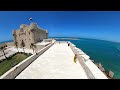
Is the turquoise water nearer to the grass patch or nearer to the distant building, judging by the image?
the distant building

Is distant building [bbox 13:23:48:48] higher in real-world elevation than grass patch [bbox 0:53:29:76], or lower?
higher

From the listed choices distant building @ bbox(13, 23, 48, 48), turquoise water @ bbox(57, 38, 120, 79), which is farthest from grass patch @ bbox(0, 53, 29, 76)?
turquoise water @ bbox(57, 38, 120, 79)

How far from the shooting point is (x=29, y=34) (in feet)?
124

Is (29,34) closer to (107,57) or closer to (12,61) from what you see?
(12,61)

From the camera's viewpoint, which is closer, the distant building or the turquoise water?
the turquoise water

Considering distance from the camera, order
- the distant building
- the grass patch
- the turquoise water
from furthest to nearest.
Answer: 1. the distant building
2. the turquoise water
3. the grass patch

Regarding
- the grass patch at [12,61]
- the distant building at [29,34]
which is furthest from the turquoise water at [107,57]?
the grass patch at [12,61]

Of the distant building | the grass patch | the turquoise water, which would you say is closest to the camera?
the grass patch

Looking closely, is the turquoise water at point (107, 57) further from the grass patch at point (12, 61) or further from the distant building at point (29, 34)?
the grass patch at point (12, 61)

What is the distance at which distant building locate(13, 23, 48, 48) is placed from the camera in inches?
1431

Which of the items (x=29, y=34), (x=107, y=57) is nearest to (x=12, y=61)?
(x=29, y=34)
